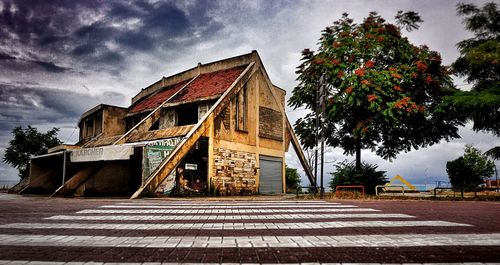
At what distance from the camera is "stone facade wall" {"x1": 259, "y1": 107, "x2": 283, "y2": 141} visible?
22667 millimetres

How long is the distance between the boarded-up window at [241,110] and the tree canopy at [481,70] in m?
11.6

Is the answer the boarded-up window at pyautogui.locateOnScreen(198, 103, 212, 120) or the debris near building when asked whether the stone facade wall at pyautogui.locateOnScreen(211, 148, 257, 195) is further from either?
the boarded-up window at pyautogui.locateOnScreen(198, 103, 212, 120)

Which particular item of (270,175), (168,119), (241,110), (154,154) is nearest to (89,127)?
(168,119)

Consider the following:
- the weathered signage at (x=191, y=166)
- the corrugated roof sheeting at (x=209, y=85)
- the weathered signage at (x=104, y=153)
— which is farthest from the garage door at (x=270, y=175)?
the weathered signage at (x=104, y=153)

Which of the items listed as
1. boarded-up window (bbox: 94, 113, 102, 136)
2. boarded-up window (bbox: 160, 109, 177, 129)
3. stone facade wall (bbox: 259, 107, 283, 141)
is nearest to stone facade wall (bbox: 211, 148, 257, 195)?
stone facade wall (bbox: 259, 107, 283, 141)

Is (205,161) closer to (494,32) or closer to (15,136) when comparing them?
(494,32)

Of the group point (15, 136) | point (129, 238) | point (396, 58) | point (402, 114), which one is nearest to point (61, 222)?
point (129, 238)

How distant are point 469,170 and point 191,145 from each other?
30797 mm

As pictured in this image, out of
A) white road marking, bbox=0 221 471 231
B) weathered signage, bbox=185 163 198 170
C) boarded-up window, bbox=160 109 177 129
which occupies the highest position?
boarded-up window, bbox=160 109 177 129

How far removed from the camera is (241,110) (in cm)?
2064

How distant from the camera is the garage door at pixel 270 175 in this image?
2205 cm

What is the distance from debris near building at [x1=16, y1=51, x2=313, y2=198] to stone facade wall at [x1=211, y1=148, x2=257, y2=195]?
0.19 feet

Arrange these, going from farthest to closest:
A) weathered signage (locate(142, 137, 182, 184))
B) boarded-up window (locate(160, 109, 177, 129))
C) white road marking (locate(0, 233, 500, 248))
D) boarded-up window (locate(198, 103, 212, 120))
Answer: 1. boarded-up window (locate(160, 109, 177, 129))
2. boarded-up window (locate(198, 103, 212, 120))
3. weathered signage (locate(142, 137, 182, 184))
4. white road marking (locate(0, 233, 500, 248))

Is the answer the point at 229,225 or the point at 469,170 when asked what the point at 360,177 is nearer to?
the point at 229,225
